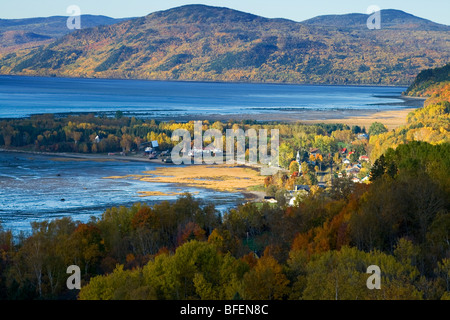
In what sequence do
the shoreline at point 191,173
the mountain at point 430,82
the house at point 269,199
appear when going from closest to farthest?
the house at point 269,199
the shoreline at point 191,173
the mountain at point 430,82

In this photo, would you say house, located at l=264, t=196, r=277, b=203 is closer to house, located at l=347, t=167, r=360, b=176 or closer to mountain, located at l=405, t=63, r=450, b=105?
house, located at l=347, t=167, r=360, b=176

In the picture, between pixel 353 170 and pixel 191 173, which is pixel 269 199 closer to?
pixel 191 173

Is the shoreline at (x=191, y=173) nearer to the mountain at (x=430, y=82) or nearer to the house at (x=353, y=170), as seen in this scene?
the house at (x=353, y=170)

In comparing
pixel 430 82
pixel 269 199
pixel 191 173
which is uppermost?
pixel 430 82

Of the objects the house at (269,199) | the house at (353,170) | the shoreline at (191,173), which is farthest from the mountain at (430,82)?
the house at (269,199)

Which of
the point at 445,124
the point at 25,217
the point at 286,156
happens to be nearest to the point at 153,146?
the point at 286,156

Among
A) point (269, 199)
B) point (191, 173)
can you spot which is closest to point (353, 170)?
point (191, 173)

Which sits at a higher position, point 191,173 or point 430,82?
point 430,82

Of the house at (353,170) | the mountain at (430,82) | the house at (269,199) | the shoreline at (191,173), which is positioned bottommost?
the shoreline at (191,173)

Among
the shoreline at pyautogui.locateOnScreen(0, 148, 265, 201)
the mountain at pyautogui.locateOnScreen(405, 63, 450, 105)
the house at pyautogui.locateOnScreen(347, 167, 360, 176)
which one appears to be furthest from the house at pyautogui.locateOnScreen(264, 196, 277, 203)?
the mountain at pyautogui.locateOnScreen(405, 63, 450, 105)

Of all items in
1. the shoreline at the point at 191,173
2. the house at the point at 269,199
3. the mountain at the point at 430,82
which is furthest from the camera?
the mountain at the point at 430,82

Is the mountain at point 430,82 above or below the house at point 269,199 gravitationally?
above

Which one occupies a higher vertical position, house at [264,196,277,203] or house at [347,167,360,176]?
house at [347,167,360,176]
